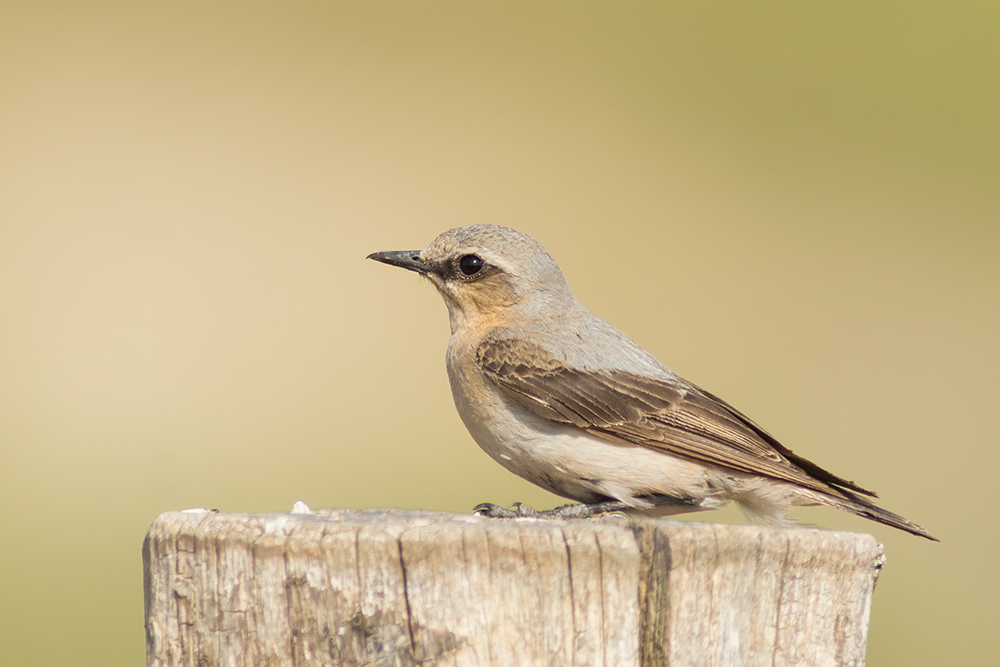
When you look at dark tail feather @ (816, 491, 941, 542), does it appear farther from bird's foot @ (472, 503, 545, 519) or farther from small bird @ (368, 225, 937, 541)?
bird's foot @ (472, 503, 545, 519)

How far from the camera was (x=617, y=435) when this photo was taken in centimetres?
533

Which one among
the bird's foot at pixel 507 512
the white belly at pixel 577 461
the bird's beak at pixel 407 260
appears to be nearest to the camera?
the bird's foot at pixel 507 512

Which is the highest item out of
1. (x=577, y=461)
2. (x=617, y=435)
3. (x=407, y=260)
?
(x=407, y=260)

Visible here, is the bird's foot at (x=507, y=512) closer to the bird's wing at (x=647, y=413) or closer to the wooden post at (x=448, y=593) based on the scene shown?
the bird's wing at (x=647, y=413)

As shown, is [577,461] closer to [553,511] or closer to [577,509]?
[577,509]

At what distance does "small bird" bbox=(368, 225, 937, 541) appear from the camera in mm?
5263

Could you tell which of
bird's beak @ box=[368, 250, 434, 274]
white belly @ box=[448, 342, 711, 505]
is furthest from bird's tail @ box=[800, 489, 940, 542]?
bird's beak @ box=[368, 250, 434, 274]

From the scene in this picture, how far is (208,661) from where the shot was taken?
10.2 feet

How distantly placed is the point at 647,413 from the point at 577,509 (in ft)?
2.31

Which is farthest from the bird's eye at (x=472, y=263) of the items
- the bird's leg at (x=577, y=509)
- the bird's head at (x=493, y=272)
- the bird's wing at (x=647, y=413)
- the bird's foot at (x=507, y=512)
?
the bird's foot at (x=507, y=512)

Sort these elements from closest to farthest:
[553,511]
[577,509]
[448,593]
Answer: [448,593], [553,511], [577,509]

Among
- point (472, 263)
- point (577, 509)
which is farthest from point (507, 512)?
point (472, 263)

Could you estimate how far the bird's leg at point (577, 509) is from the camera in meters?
4.64

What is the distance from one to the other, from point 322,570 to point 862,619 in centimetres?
191
